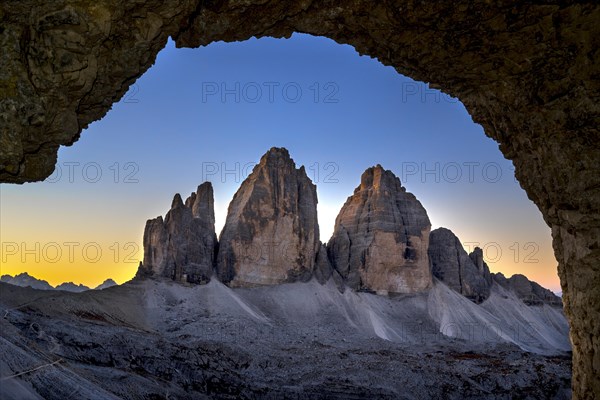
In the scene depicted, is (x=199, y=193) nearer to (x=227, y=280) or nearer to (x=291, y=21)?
(x=227, y=280)

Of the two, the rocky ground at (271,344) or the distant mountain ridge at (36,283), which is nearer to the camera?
the rocky ground at (271,344)

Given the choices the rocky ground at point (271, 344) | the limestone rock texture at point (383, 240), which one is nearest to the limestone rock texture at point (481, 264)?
the rocky ground at point (271, 344)

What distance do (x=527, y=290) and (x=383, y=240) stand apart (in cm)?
3947

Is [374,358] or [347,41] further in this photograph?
[374,358]

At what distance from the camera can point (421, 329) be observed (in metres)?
70.5

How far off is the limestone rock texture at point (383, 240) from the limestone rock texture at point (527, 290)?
25.2 m

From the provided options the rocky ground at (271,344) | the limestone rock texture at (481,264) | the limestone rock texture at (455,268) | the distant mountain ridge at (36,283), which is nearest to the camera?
the rocky ground at (271,344)

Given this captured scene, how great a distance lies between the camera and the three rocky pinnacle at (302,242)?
73625mm

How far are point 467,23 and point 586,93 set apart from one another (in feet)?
7.34

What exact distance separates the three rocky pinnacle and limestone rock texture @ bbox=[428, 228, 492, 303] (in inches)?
8.0

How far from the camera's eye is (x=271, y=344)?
47469mm

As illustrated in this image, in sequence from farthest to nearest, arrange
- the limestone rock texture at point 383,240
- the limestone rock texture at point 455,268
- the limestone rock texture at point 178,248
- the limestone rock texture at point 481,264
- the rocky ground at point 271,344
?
the limestone rock texture at point 481,264 → the limestone rock texture at point 455,268 → the limestone rock texture at point 383,240 → the limestone rock texture at point 178,248 → the rocky ground at point 271,344

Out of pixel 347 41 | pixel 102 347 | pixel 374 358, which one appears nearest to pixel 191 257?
pixel 374 358

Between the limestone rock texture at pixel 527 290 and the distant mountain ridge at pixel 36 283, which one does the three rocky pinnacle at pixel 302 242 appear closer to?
the limestone rock texture at pixel 527 290
